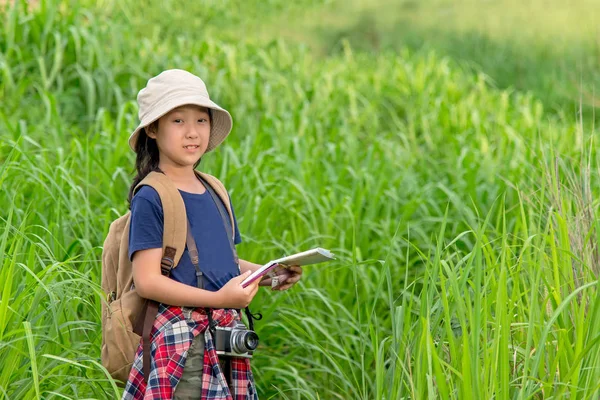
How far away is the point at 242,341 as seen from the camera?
2016 millimetres

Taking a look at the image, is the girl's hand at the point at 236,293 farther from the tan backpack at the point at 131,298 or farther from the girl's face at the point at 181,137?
the girl's face at the point at 181,137

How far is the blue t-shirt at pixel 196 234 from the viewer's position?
199 centimetres

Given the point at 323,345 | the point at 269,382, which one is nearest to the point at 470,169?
the point at 323,345

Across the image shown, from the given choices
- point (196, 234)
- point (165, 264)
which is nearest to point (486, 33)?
point (196, 234)

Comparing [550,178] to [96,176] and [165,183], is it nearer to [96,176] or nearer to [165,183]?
[165,183]

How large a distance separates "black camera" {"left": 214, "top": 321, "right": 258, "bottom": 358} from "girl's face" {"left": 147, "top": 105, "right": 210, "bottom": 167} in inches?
16.2

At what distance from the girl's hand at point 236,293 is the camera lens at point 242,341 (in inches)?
3.5

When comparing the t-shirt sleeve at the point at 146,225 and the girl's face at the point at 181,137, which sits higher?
the girl's face at the point at 181,137

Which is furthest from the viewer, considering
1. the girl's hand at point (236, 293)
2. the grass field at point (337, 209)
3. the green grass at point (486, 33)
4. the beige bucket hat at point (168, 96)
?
the green grass at point (486, 33)

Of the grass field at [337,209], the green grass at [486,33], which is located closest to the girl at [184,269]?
the grass field at [337,209]

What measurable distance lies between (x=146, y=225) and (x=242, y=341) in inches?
13.6

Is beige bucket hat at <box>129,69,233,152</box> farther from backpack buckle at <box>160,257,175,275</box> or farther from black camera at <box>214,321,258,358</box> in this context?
black camera at <box>214,321,258,358</box>

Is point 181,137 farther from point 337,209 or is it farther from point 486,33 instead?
point 486,33

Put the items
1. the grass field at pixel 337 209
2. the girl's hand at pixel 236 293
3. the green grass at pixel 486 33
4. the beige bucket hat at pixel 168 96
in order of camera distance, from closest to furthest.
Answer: the girl's hand at pixel 236 293, the beige bucket hat at pixel 168 96, the grass field at pixel 337 209, the green grass at pixel 486 33
